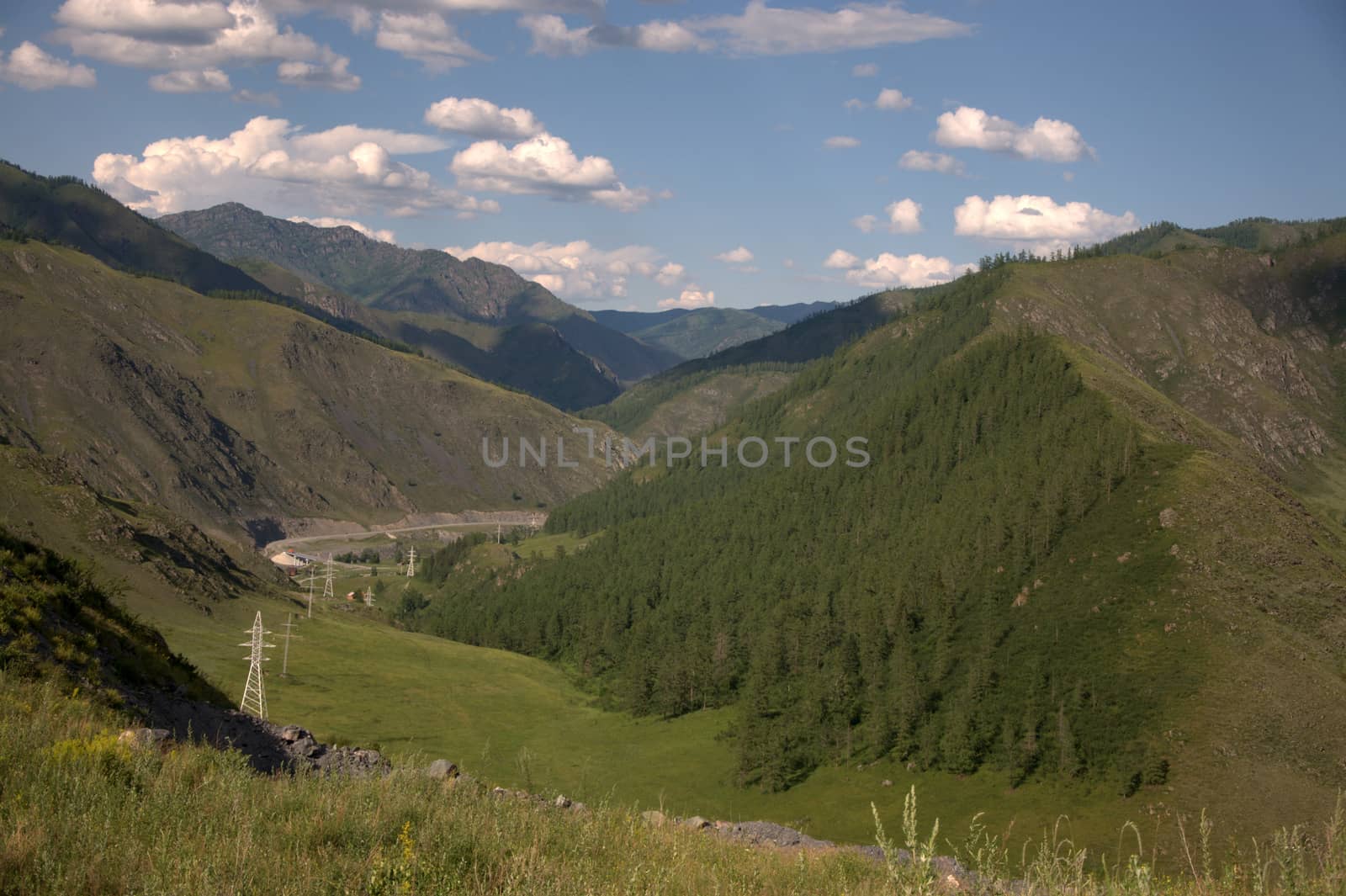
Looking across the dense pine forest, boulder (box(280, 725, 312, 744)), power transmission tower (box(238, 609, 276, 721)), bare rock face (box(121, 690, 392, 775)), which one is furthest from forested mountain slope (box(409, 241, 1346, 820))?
boulder (box(280, 725, 312, 744))

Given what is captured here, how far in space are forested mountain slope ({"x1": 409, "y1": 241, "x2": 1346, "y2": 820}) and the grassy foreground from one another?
84.4 m

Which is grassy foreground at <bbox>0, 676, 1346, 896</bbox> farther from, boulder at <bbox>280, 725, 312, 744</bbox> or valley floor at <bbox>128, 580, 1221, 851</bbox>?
valley floor at <bbox>128, 580, 1221, 851</bbox>

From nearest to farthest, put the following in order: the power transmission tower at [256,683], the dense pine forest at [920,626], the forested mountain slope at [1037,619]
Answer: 1. the power transmission tower at [256,683]
2. the forested mountain slope at [1037,619]
3. the dense pine forest at [920,626]

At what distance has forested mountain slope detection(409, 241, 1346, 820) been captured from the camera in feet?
307

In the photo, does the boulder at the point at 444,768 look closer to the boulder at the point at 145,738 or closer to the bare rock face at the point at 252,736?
the bare rock face at the point at 252,736

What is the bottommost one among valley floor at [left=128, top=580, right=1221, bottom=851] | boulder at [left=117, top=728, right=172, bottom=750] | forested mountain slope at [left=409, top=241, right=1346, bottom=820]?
valley floor at [left=128, top=580, right=1221, bottom=851]

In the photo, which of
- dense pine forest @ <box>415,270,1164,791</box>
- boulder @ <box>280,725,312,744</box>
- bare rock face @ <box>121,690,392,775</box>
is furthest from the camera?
dense pine forest @ <box>415,270,1164,791</box>

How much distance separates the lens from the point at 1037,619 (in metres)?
122

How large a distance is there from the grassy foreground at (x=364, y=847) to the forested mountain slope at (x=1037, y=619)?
8440 cm

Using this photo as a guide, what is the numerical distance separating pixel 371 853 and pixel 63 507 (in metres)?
134

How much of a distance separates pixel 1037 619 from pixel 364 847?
400ft

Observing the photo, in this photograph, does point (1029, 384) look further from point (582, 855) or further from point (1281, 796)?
point (582, 855)

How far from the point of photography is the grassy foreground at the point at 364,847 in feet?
35.9

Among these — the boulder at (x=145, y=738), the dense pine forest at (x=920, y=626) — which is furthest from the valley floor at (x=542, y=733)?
the boulder at (x=145, y=738)
